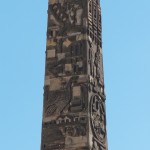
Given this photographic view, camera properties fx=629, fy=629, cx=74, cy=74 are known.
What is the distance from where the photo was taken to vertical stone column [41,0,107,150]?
13086mm

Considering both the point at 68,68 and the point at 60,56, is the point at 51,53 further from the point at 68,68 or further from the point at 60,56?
the point at 68,68

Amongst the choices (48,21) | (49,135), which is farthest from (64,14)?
(49,135)

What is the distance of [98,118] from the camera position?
1345cm

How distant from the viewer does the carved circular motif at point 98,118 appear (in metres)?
13.2

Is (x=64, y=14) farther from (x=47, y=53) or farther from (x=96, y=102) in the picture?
(x=96, y=102)

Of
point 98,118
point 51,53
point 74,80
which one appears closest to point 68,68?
point 74,80

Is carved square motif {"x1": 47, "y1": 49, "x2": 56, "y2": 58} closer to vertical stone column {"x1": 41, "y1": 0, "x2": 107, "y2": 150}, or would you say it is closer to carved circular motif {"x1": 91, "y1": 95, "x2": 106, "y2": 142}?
vertical stone column {"x1": 41, "y1": 0, "x2": 107, "y2": 150}

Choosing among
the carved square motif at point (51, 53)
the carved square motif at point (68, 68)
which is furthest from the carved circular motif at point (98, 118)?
the carved square motif at point (51, 53)

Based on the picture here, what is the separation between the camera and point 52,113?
13.5 metres

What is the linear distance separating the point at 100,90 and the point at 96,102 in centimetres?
47

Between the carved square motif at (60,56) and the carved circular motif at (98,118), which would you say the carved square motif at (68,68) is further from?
the carved circular motif at (98,118)

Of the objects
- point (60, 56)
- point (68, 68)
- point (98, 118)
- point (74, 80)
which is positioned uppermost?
point (60, 56)

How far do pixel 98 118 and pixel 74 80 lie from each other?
0.98 metres

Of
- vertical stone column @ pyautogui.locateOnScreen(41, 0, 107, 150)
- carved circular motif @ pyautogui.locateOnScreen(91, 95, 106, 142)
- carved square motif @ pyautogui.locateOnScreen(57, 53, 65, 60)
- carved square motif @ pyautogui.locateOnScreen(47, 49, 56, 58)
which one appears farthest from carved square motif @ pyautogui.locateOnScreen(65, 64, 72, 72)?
carved circular motif @ pyautogui.locateOnScreen(91, 95, 106, 142)
